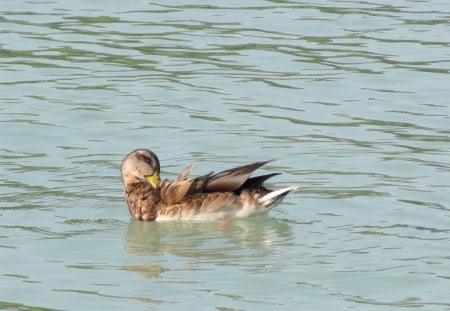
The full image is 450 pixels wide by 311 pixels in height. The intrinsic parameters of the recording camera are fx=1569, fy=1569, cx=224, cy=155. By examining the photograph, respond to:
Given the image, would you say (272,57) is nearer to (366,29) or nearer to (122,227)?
(366,29)

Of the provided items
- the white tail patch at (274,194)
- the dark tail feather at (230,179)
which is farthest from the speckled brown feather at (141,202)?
the white tail patch at (274,194)

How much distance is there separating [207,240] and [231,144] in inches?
119

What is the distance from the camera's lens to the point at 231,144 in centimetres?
1667

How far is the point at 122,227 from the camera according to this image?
568 inches

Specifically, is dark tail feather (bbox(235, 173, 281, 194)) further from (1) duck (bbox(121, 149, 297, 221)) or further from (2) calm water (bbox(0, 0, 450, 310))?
(2) calm water (bbox(0, 0, 450, 310))

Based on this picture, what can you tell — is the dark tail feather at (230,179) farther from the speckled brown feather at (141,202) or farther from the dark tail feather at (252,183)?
the speckled brown feather at (141,202)

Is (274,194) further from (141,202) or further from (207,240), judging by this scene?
(141,202)

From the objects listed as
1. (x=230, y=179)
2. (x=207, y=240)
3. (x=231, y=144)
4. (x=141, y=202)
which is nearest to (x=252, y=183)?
(x=230, y=179)

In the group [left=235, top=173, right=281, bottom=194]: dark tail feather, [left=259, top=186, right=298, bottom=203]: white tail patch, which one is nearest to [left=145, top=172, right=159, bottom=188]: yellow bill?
[left=235, top=173, right=281, bottom=194]: dark tail feather

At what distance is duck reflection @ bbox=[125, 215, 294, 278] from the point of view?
42.8 ft

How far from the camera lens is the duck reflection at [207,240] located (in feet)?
42.8

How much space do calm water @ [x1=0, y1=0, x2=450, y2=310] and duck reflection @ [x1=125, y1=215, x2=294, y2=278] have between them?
27 mm

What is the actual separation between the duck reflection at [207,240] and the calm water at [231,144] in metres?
0.03

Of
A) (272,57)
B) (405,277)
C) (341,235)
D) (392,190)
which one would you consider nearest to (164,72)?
(272,57)
